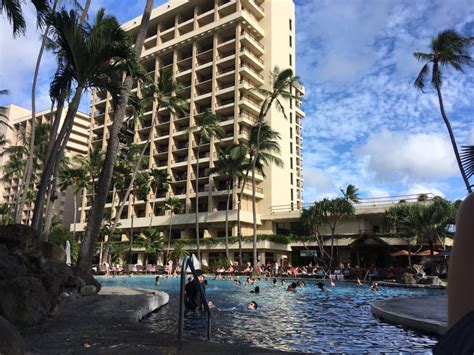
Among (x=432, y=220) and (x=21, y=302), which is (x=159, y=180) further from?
(x=21, y=302)

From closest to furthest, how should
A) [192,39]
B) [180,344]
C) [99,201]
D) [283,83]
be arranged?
1. [180,344]
2. [99,201]
3. [283,83]
4. [192,39]

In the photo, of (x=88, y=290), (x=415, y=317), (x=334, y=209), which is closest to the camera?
(x=415, y=317)

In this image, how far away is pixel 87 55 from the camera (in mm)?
12742

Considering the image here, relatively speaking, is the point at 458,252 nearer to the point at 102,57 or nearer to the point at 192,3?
the point at 102,57

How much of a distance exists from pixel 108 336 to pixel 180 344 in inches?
56.2

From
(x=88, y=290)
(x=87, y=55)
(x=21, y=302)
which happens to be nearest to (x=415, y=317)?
(x=21, y=302)

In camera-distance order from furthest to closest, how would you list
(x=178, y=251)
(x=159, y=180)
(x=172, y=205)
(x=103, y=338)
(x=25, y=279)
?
(x=172, y=205)
(x=159, y=180)
(x=178, y=251)
(x=25, y=279)
(x=103, y=338)

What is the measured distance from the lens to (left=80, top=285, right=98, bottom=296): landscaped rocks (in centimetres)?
1348

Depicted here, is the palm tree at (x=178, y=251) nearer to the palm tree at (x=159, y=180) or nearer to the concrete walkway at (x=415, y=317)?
the palm tree at (x=159, y=180)

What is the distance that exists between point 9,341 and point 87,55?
10.5 meters

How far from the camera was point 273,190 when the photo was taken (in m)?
54.5

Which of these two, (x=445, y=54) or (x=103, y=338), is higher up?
(x=445, y=54)

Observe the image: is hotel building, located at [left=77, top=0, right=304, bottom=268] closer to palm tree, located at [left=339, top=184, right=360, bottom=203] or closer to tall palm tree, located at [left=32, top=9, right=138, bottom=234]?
palm tree, located at [left=339, top=184, right=360, bottom=203]

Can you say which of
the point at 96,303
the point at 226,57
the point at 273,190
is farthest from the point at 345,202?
the point at 96,303
